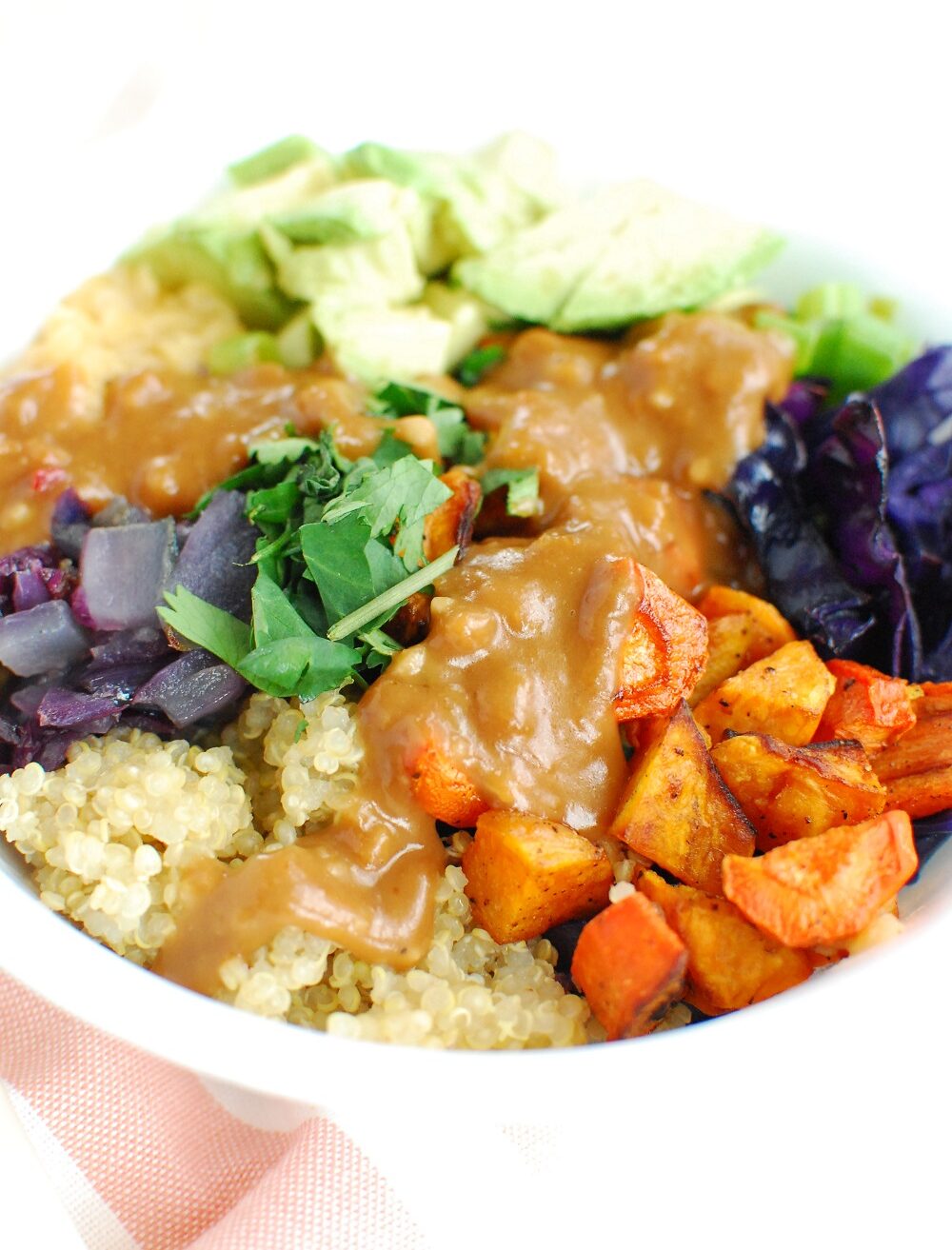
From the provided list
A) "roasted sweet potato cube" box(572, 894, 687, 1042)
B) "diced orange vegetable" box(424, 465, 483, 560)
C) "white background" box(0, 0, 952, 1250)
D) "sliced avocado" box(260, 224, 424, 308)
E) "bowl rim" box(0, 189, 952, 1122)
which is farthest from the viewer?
"white background" box(0, 0, 952, 1250)

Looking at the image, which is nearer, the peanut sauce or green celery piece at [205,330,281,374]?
the peanut sauce

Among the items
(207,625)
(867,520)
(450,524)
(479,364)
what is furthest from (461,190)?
(207,625)

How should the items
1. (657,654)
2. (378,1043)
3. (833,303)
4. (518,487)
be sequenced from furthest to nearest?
1. (833,303)
2. (518,487)
3. (657,654)
4. (378,1043)

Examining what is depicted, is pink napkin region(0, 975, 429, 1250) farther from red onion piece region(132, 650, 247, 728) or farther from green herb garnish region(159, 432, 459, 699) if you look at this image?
green herb garnish region(159, 432, 459, 699)

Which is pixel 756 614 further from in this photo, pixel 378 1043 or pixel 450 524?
pixel 378 1043

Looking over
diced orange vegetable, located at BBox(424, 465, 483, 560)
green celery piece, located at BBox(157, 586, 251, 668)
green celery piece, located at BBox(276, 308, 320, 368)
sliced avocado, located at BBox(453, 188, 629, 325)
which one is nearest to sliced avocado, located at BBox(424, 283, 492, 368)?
sliced avocado, located at BBox(453, 188, 629, 325)

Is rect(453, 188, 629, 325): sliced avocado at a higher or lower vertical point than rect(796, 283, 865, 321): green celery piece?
higher

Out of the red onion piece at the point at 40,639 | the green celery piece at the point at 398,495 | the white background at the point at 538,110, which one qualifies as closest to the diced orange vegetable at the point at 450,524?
the green celery piece at the point at 398,495

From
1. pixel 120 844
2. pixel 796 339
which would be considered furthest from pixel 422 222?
pixel 120 844
